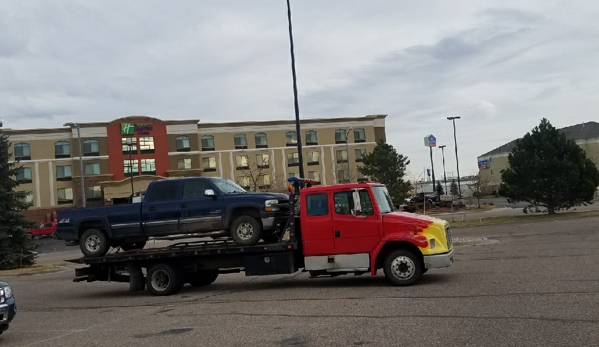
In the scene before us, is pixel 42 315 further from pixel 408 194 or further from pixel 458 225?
pixel 408 194

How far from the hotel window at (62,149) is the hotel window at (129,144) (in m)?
6.58

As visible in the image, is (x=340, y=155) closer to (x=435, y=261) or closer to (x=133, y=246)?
(x=133, y=246)

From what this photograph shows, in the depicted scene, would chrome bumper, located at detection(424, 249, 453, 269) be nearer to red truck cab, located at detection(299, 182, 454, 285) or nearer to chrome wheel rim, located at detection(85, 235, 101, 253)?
red truck cab, located at detection(299, 182, 454, 285)

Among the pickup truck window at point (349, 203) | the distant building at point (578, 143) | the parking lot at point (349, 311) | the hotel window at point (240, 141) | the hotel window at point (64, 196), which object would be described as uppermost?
the hotel window at point (240, 141)

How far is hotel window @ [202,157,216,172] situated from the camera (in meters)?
76.0

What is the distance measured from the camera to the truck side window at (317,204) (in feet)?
43.3

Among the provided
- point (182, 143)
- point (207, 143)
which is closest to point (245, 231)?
point (182, 143)

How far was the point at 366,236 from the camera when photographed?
1282 cm

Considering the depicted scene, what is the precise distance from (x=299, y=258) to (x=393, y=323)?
16.3 ft

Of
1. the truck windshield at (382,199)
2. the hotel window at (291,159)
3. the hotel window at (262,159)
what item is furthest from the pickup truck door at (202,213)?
the hotel window at (291,159)

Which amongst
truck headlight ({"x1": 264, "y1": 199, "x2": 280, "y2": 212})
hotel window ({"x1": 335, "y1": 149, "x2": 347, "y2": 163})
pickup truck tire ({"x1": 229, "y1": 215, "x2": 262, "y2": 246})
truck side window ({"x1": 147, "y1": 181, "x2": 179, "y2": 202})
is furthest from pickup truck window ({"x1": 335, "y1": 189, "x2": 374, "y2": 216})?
hotel window ({"x1": 335, "y1": 149, "x2": 347, "y2": 163})

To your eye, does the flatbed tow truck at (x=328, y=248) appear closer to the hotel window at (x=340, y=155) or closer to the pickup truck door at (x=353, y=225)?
the pickup truck door at (x=353, y=225)

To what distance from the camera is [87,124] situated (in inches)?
2854

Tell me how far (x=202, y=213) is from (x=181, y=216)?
0.49m
